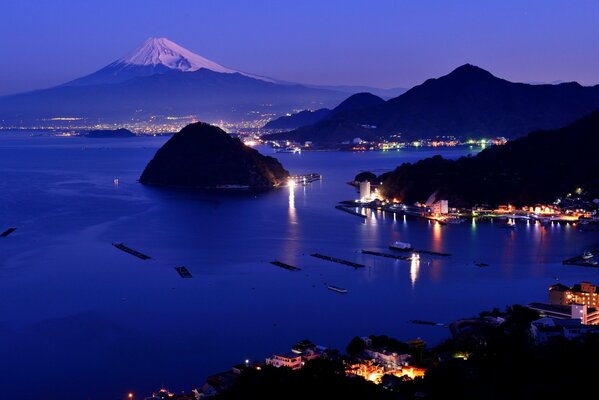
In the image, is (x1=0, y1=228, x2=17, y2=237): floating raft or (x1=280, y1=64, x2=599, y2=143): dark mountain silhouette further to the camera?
(x1=280, y1=64, x2=599, y2=143): dark mountain silhouette

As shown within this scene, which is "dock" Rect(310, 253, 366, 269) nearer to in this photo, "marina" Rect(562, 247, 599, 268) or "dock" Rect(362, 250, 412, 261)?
"dock" Rect(362, 250, 412, 261)

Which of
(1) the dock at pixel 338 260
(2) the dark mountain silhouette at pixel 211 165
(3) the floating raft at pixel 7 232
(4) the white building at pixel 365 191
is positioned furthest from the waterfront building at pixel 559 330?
(2) the dark mountain silhouette at pixel 211 165

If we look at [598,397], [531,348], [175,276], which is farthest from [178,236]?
[598,397]

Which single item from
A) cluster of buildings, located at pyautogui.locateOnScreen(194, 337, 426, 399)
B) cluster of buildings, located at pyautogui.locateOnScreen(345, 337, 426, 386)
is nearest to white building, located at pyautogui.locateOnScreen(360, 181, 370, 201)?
cluster of buildings, located at pyautogui.locateOnScreen(194, 337, 426, 399)

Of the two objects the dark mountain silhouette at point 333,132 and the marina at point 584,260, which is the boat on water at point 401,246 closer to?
the marina at point 584,260

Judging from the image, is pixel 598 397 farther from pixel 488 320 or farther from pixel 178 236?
pixel 178 236

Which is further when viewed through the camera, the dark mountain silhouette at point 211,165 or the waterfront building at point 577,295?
the dark mountain silhouette at point 211,165

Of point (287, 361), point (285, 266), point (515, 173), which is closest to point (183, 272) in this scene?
point (285, 266)

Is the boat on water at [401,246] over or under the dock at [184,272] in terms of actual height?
over
